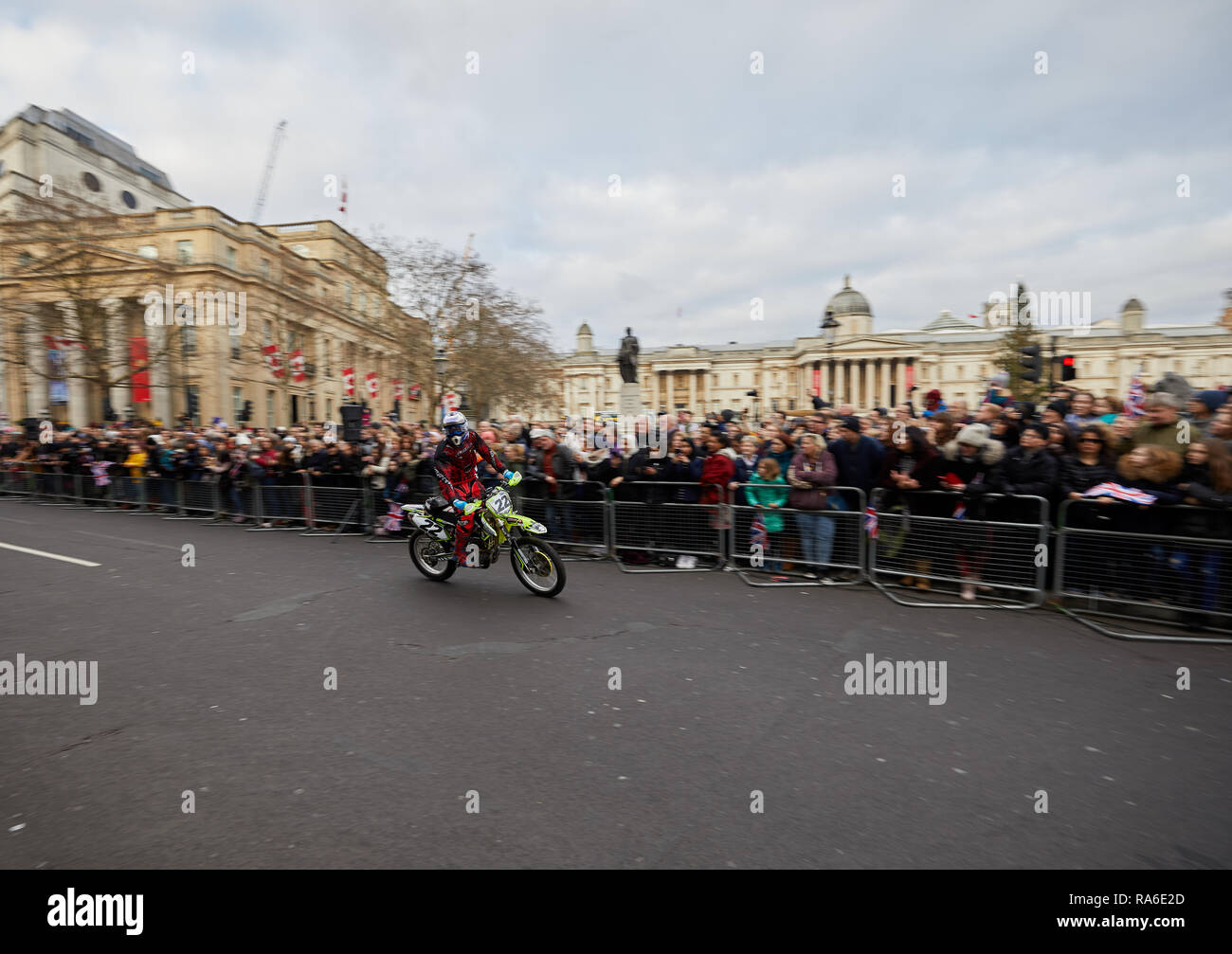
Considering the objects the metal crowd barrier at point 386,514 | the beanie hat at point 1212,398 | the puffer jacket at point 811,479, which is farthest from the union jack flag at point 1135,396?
the metal crowd barrier at point 386,514

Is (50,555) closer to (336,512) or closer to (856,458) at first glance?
(336,512)

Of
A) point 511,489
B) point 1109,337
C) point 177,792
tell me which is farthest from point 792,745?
point 1109,337

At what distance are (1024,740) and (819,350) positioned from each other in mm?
98258

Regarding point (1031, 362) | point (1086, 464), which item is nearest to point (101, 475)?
point (1086, 464)

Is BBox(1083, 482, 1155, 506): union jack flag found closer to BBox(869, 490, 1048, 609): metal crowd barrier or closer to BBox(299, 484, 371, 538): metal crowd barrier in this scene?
BBox(869, 490, 1048, 609): metal crowd barrier

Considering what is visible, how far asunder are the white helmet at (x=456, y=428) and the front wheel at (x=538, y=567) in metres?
1.30

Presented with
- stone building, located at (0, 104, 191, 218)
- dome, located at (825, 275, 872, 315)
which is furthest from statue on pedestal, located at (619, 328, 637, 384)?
dome, located at (825, 275, 872, 315)

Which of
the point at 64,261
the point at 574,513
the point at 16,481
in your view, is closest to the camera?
the point at 574,513

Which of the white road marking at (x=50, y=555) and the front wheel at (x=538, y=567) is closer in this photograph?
the front wheel at (x=538, y=567)

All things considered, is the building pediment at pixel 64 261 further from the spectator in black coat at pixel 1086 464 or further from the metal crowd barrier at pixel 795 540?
the spectator in black coat at pixel 1086 464

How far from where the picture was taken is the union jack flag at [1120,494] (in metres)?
5.98

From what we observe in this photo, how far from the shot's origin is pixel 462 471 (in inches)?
294

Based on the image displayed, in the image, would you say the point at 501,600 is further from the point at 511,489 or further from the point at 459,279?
the point at 459,279

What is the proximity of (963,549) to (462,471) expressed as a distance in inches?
214
